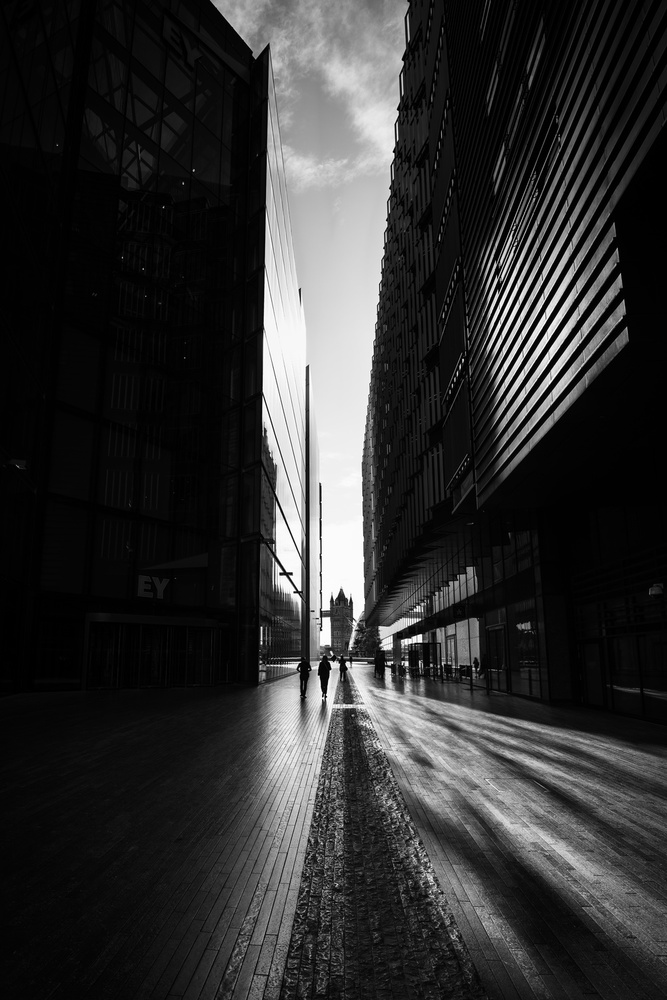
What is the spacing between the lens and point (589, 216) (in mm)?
10680

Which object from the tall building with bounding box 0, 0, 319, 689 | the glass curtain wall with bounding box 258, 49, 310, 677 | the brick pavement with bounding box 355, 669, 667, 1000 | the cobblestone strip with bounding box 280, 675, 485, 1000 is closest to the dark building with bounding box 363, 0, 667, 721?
the brick pavement with bounding box 355, 669, 667, 1000

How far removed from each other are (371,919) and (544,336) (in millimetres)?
11571

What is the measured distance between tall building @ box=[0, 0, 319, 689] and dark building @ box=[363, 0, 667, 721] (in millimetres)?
9788

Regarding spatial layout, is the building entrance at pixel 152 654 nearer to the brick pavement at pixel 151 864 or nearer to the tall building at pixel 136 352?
the tall building at pixel 136 352

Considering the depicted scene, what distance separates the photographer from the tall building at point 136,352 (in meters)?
21.2

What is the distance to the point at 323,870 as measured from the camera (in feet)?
16.5

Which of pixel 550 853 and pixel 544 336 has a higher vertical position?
pixel 544 336

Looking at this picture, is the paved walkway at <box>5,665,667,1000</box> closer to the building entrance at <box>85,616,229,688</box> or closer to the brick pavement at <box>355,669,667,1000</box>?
the brick pavement at <box>355,669,667,1000</box>

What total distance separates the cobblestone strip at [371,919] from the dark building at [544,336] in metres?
7.57

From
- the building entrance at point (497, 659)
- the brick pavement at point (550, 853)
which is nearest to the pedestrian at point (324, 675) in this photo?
the building entrance at point (497, 659)

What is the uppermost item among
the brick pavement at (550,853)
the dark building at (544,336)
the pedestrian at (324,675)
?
the dark building at (544,336)

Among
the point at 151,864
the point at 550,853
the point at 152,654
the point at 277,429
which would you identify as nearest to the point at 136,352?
the point at 277,429

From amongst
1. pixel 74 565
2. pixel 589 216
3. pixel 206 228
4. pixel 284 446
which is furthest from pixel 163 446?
pixel 589 216

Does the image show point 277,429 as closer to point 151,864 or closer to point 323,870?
point 151,864
